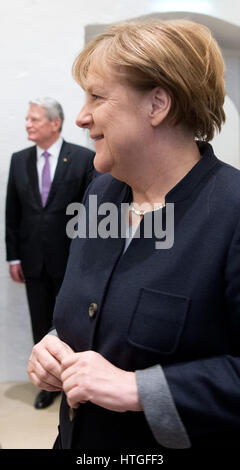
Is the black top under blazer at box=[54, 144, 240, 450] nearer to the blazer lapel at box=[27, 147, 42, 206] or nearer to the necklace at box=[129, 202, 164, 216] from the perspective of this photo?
the necklace at box=[129, 202, 164, 216]

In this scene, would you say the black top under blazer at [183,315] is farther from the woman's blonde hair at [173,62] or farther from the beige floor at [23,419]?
the beige floor at [23,419]

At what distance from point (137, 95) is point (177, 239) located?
10.2 inches

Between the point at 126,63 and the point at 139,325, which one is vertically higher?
the point at 126,63

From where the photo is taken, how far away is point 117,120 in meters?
0.82

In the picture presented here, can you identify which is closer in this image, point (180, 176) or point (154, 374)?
point (154, 374)

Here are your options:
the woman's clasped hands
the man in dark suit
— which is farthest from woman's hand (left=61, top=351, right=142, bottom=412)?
the man in dark suit

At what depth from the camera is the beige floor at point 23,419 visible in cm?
172

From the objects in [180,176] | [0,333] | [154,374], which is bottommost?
[0,333]

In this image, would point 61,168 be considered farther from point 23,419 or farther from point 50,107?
point 23,419

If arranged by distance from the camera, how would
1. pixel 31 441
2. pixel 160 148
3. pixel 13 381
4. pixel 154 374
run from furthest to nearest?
pixel 13 381
pixel 31 441
pixel 160 148
pixel 154 374

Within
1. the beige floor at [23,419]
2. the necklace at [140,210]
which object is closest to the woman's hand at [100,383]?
the necklace at [140,210]

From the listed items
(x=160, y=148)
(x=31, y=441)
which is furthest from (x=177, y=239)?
(x=31, y=441)
